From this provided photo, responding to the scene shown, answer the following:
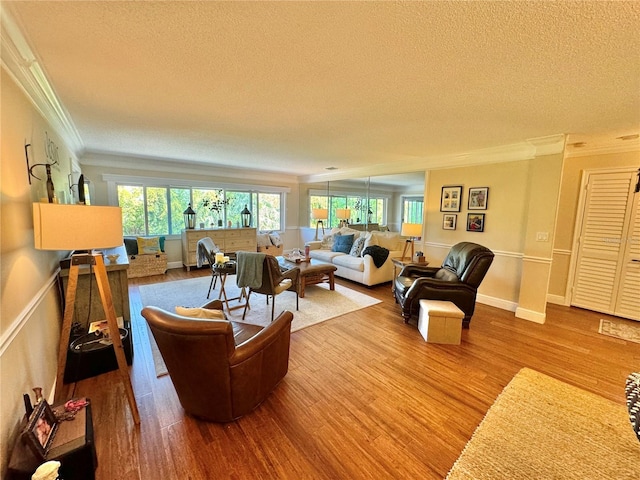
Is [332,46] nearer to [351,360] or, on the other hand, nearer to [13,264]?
[13,264]

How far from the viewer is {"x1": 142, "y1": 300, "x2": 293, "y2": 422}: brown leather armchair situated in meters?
1.56

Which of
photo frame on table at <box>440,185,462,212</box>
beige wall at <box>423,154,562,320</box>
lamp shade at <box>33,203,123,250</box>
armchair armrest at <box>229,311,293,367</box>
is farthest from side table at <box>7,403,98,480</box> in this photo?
photo frame on table at <box>440,185,462,212</box>

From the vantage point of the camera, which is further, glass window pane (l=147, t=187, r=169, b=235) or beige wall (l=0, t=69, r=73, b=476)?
glass window pane (l=147, t=187, r=169, b=235)

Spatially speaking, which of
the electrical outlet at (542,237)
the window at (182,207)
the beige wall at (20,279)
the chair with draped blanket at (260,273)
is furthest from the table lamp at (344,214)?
the beige wall at (20,279)

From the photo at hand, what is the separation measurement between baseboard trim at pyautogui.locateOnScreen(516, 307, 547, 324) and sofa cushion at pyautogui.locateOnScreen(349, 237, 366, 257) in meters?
2.63

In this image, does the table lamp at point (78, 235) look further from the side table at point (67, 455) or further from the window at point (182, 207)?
the window at point (182, 207)

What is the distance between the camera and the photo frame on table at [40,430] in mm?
Result: 1232

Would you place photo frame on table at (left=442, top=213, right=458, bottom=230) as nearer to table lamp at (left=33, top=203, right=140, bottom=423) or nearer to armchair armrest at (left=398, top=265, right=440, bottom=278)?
armchair armrest at (left=398, top=265, right=440, bottom=278)

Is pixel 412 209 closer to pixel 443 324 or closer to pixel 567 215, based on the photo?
pixel 567 215

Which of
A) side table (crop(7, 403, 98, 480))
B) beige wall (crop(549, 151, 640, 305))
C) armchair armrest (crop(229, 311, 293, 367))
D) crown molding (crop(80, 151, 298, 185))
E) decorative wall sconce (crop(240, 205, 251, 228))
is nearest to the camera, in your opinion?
side table (crop(7, 403, 98, 480))

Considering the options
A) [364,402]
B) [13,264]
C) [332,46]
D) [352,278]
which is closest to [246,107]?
[332,46]

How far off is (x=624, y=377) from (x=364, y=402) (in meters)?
2.45

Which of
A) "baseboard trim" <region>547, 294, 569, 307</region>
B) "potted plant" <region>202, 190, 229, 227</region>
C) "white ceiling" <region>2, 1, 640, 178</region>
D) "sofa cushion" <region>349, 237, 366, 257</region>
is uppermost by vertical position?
"white ceiling" <region>2, 1, 640, 178</region>

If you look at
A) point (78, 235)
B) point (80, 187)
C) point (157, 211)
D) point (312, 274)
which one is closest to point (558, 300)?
point (312, 274)
